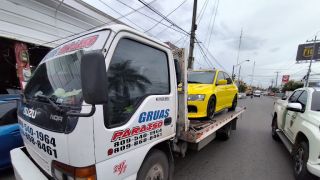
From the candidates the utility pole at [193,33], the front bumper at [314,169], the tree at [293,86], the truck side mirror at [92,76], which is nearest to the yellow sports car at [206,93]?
the front bumper at [314,169]

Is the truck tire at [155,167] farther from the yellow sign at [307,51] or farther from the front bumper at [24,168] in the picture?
the yellow sign at [307,51]

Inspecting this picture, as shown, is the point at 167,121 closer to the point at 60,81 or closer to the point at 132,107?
the point at 132,107

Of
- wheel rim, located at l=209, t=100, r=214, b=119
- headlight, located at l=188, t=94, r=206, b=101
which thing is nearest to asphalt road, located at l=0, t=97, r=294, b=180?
wheel rim, located at l=209, t=100, r=214, b=119

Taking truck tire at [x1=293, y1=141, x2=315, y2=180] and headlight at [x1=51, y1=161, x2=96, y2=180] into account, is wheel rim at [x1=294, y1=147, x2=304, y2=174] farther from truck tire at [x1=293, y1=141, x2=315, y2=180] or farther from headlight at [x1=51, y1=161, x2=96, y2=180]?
headlight at [x1=51, y1=161, x2=96, y2=180]

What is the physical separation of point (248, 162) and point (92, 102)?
453cm

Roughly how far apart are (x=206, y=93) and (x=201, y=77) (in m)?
0.91

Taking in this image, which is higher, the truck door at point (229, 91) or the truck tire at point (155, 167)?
the truck door at point (229, 91)

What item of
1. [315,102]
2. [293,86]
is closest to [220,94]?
[315,102]

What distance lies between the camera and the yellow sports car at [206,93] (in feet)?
15.5

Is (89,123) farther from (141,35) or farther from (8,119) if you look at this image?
(8,119)

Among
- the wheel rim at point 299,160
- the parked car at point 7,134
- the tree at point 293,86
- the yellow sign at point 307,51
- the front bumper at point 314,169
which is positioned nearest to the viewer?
the front bumper at point 314,169

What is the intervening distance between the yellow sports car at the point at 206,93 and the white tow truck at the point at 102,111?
6.32ft

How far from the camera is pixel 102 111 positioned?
1763 millimetres

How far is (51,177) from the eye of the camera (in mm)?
1961
